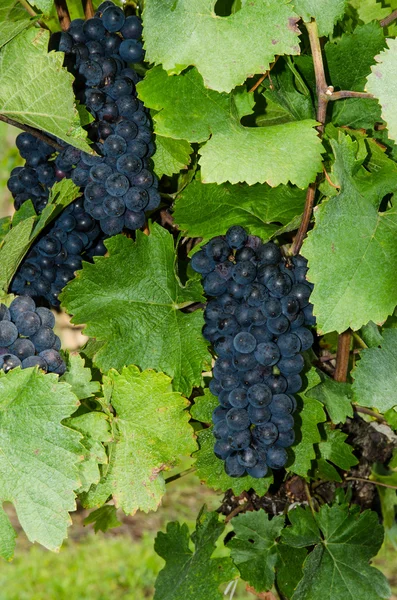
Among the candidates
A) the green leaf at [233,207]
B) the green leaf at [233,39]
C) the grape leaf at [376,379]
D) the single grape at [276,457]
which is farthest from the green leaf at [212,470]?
the green leaf at [233,39]

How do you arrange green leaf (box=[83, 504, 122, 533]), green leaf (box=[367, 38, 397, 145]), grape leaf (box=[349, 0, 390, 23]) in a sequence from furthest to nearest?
green leaf (box=[83, 504, 122, 533]) < grape leaf (box=[349, 0, 390, 23]) < green leaf (box=[367, 38, 397, 145])

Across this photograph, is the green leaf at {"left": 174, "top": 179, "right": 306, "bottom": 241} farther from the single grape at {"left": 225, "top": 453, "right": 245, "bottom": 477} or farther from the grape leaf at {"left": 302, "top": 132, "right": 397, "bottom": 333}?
the single grape at {"left": 225, "top": 453, "right": 245, "bottom": 477}

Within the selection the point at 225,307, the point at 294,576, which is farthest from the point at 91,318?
the point at 294,576

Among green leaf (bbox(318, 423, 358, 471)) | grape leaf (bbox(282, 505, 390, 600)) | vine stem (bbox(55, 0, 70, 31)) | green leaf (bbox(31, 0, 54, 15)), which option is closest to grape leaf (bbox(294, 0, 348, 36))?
green leaf (bbox(31, 0, 54, 15))

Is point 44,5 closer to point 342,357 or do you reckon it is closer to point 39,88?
point 39,88

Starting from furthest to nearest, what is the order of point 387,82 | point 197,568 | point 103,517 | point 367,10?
point 103,517 → point 197,568 → point 367,10 → point 387,82

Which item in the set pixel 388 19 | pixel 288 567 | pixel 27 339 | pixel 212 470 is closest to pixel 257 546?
pixel 288 567
